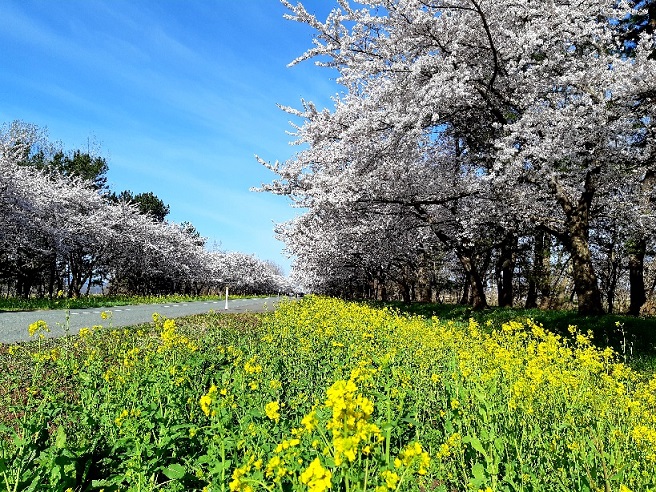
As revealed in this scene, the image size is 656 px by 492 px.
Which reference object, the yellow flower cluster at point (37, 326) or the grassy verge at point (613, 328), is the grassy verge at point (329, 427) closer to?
the yellow flower cluster at point (37, 326)

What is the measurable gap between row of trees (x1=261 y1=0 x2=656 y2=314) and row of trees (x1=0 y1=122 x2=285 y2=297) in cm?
1884

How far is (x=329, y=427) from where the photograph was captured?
6.64ft

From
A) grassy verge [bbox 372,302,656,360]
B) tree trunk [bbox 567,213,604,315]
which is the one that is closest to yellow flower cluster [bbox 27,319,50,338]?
grassy verge [bbox 372,302,656,360]

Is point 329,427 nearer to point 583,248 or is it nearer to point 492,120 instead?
point 583,248

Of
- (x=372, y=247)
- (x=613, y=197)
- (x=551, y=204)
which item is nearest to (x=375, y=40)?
(x=551, y=204)

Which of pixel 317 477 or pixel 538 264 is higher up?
pixel 538 264

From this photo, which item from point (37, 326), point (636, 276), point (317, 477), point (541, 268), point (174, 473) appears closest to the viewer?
point (317, 477)

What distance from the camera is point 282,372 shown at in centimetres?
608

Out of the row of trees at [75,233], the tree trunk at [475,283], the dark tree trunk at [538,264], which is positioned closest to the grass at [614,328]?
the tree trunk at [475,283]

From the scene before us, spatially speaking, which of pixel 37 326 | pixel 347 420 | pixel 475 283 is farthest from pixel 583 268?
pixel 37 326

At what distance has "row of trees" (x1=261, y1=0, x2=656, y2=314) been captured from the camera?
1012 cm

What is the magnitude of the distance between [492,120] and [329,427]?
14.0 meters

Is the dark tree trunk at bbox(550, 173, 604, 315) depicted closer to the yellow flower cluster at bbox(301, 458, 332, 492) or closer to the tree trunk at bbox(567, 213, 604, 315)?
the tree trunk at bbox(567, 213, 604, 315)

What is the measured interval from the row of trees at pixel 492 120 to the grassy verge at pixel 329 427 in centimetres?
610
